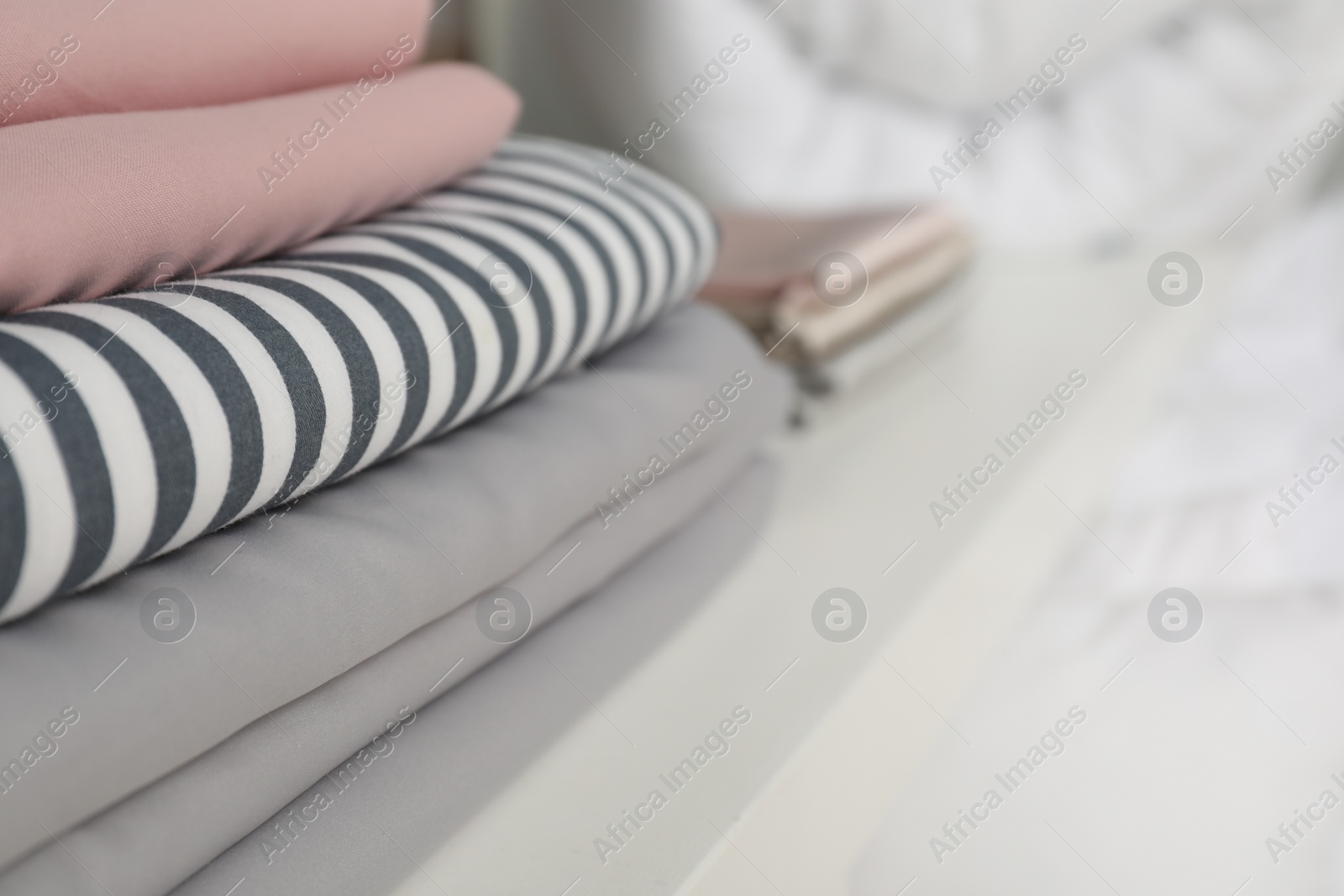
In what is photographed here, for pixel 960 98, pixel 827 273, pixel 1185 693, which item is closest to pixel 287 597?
pixel 827 273

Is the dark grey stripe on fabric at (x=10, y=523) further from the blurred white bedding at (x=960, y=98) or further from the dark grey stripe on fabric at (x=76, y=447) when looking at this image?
the blurred white bedding at (x=960, y=98)

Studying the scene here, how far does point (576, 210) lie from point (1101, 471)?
14.6 inches

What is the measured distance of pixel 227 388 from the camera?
21 cm

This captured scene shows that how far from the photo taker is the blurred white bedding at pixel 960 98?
617 mm

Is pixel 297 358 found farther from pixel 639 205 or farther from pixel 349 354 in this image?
pixel 639 205

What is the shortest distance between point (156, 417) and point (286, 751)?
0.09 m

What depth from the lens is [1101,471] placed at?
0.56 metres

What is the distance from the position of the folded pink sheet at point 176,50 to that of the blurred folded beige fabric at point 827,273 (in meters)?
0.20

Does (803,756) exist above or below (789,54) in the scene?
below

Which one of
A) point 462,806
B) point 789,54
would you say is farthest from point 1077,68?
point 462,806

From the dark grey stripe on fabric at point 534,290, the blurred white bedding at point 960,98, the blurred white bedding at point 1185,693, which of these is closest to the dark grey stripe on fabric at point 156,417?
the dark grey stripe on fabric at point 534,290

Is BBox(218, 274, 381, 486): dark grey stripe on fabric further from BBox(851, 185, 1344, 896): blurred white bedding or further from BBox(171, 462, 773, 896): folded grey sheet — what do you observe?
BBox(851, 185, 1344, 896): blurred white bedding

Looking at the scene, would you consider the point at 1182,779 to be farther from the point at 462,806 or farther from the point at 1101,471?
the point at 462,806

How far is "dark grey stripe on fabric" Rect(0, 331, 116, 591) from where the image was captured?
185 millimetres
